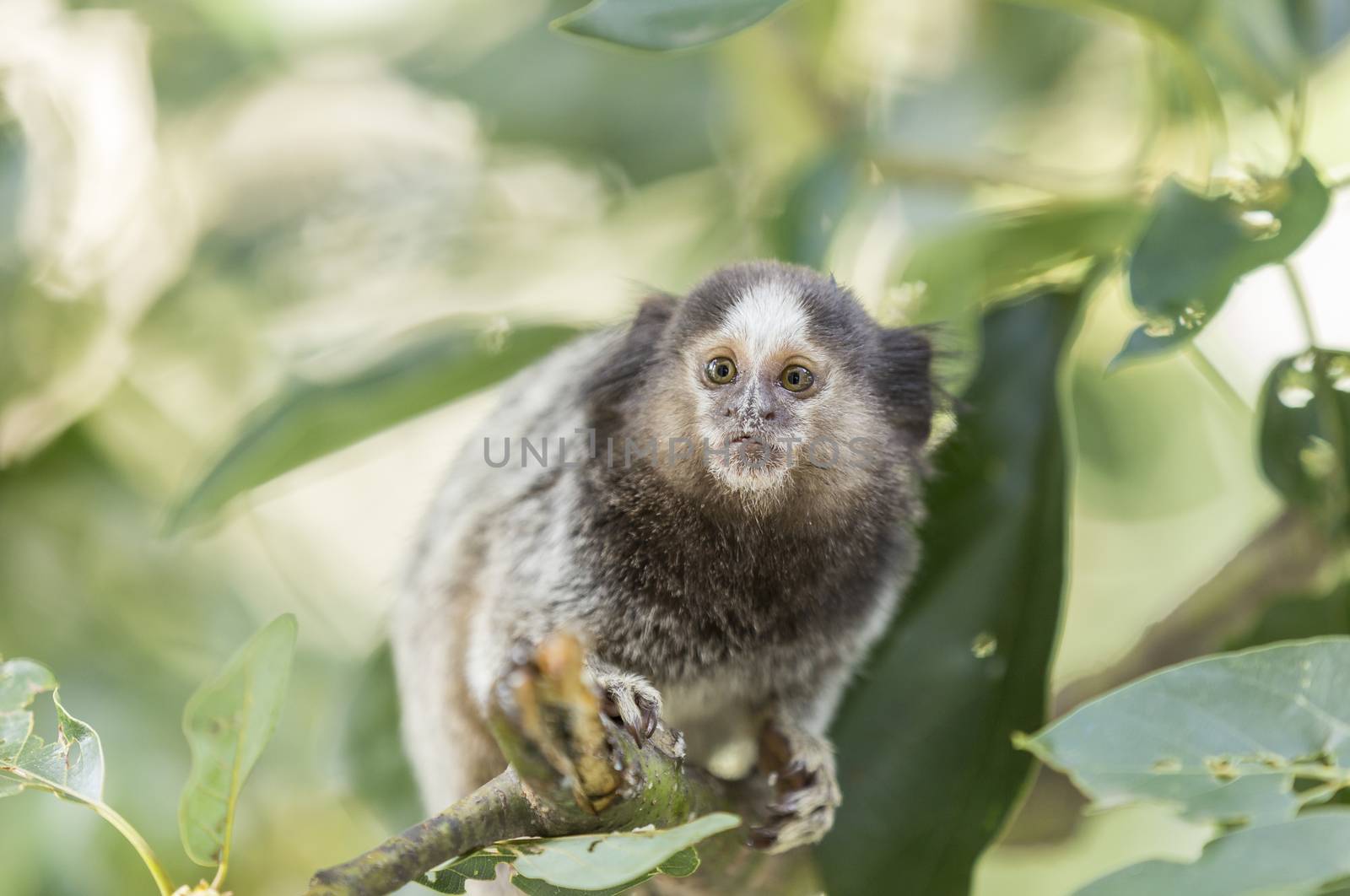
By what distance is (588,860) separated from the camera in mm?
1226

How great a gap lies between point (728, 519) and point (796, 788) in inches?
18.2

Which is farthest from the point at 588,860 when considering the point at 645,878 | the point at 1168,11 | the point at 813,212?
the point at 1168,11

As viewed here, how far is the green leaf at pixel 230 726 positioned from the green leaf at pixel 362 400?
3.08 ft

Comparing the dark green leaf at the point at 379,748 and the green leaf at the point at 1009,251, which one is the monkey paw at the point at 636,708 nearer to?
the green leaf at the point at 1009,251

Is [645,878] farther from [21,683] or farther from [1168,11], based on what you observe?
[1168,11]

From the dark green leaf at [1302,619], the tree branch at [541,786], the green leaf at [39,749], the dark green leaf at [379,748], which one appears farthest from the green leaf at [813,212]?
the green leaf at [39,749]

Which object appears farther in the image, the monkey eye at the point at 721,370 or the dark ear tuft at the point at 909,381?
the dark ear tuft at the point at 909,381

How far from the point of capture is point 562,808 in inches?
49.2

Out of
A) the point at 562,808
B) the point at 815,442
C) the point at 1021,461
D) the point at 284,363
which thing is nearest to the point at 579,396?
the point at 815,442

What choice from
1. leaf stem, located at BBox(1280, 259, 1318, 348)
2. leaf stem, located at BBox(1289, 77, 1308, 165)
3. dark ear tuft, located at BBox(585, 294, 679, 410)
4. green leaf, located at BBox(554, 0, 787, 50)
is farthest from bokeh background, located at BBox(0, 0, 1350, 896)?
green leaf, located at BBox(554, 0, 787, 50)

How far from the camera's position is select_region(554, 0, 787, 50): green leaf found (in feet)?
5.20

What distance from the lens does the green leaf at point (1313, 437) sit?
201cm

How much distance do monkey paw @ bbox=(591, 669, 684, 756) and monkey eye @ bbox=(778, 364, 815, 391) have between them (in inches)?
18.6

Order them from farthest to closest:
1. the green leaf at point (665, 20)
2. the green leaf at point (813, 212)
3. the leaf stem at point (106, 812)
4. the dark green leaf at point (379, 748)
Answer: the dark green leaf at point (379, 748)
the green leaf at point (813, 212)
the green leaf at point (665, 20)
the leaf stem at point (106, 812)
